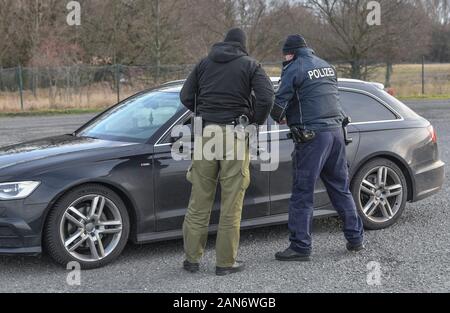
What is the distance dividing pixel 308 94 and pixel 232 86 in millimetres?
756

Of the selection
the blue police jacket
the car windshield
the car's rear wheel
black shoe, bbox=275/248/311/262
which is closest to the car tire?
the car windshield

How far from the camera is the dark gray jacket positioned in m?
4.58

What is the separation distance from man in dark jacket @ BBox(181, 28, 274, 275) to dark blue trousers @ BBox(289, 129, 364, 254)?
1.83 ft

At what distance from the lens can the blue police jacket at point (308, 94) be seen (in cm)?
495

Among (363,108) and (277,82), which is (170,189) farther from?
(363,108)

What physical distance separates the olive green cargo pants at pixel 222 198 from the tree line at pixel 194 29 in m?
26.1

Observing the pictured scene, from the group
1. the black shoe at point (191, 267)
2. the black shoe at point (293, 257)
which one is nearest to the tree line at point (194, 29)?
the black shoe at point (293, 257)

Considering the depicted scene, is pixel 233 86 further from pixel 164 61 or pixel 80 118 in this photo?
pixel 164 61

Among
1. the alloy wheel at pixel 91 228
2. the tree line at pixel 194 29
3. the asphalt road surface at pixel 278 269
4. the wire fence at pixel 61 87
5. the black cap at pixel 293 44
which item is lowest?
the asphalt road surface at pixel 278 269

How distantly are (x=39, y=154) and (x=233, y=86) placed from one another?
1.70m

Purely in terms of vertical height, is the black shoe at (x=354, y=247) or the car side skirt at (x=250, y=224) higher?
the car side skirt at (x=250, y=224)

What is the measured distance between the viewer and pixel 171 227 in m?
5.11

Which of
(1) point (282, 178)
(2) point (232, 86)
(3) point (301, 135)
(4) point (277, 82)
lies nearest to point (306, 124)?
(3) point (301, 135)

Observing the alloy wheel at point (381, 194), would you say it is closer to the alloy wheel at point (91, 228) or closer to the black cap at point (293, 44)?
the black cap at point (293, 44)
